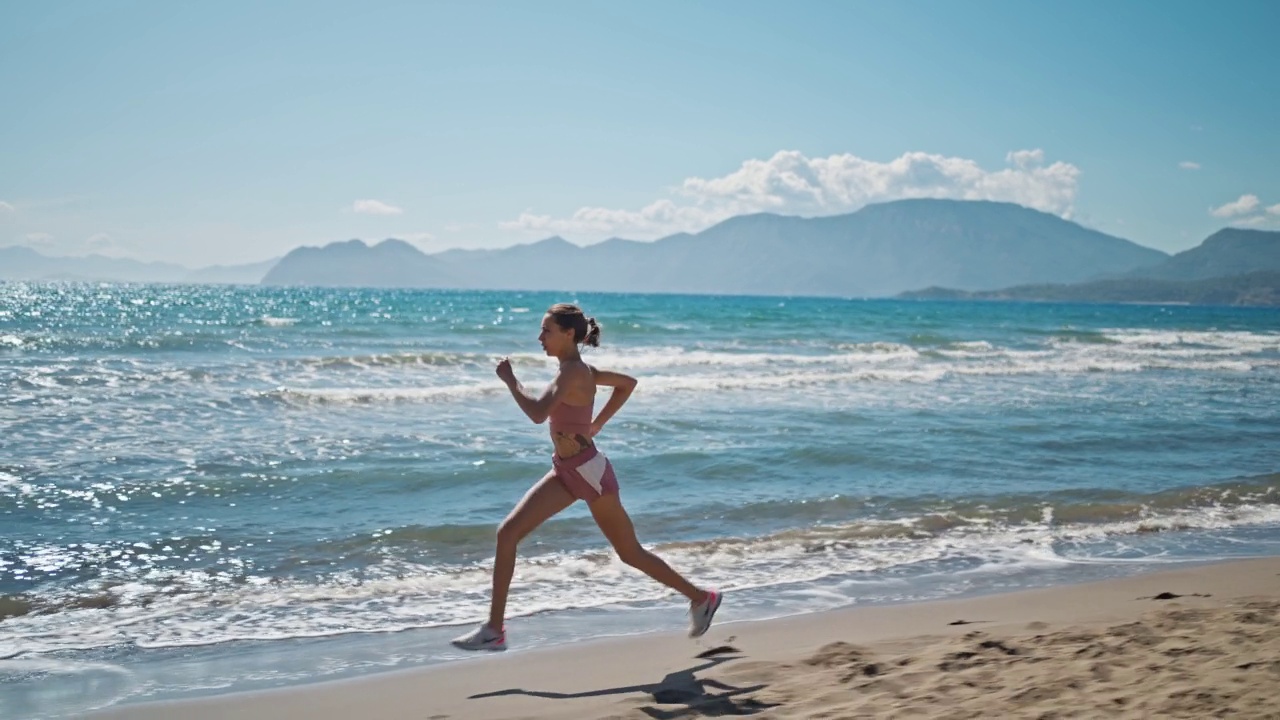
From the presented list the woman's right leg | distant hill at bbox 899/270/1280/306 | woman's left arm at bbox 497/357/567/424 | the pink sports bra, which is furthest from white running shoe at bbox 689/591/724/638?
distant hill at bbox 899/270/1280/306

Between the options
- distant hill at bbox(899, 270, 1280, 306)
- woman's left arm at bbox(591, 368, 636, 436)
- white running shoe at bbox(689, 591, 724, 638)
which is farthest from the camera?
distant hill at bbox(899, 270, 1280, 306)

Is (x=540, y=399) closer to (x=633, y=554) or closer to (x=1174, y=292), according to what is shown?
(x=633, y=554)

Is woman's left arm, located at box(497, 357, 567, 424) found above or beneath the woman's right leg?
above

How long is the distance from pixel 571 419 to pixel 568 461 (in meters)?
0.23

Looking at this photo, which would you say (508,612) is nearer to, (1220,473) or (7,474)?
(7,474)

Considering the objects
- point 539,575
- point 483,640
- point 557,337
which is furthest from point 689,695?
point 539,575

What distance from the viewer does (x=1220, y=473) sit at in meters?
11.4

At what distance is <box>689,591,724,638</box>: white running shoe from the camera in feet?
17.7

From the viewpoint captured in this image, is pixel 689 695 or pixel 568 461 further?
pixel 568 461

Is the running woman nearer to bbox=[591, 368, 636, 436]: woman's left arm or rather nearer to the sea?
bbox=[591, 368, 636, 436]: woman's left arm

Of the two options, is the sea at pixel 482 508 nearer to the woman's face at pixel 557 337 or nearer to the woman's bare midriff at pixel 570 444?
the woman's bare midriff at pixel 570 444

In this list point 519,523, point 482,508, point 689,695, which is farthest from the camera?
point 482,508

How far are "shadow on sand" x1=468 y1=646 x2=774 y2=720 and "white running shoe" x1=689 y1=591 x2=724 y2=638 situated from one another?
0.42 m

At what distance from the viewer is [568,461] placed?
16.4 ft
